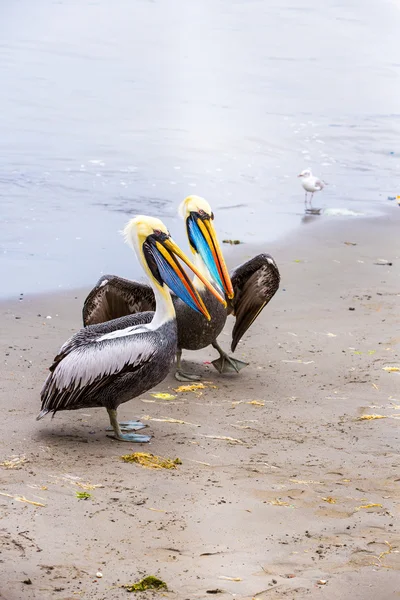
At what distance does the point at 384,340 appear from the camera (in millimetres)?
7461

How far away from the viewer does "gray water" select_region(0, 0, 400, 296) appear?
35.4 ft

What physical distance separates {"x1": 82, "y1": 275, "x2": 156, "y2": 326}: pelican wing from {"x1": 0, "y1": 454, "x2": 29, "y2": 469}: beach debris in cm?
173

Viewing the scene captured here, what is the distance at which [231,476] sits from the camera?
493 cm

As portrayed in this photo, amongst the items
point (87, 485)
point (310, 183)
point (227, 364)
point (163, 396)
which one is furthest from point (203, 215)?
point (310, 183)

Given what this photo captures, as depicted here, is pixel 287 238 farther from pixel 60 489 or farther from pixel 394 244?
pixel 60 489

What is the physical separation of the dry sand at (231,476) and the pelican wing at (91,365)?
25 cm

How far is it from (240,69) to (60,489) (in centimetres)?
2038

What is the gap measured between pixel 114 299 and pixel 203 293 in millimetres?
606

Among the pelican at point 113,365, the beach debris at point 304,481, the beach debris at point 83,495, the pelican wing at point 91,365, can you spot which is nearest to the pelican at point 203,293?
the pelican at point 113,365

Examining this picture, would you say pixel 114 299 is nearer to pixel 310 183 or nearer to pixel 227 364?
pixel 227 364

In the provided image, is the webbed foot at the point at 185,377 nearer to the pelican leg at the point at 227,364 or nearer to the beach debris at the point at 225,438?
the pelican leg at the point at 227,364

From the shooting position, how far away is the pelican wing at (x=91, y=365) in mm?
5281

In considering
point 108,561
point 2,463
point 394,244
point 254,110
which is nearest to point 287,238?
point 394,244

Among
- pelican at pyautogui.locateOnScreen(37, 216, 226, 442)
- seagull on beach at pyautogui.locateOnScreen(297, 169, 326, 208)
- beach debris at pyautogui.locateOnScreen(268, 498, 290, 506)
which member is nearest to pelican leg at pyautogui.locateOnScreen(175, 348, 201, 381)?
pelican at pyautogui.locateOnScreen(37, 216, 226, 442)
